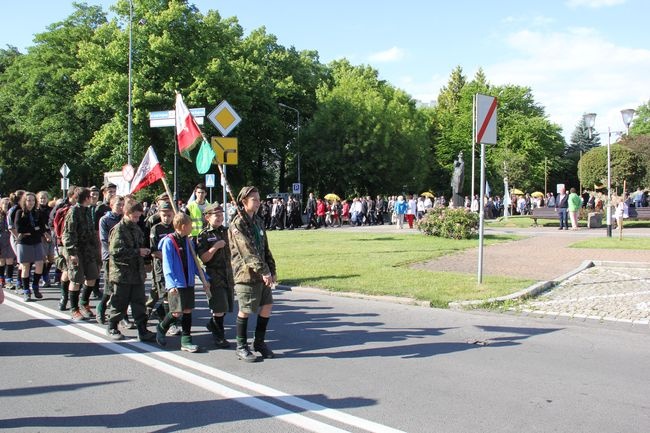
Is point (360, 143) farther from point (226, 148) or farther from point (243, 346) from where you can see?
point (243, 346)

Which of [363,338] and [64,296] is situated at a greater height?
[64,296]

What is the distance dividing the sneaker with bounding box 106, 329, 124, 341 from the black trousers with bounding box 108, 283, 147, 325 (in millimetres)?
157

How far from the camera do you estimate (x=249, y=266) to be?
5898 mm

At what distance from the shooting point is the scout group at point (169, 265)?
6.06 m

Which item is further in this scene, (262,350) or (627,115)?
(627,115)

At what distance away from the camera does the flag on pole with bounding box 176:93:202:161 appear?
27.9 feet

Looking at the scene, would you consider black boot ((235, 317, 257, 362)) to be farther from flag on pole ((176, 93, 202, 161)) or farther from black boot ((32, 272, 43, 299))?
black boot ((32, 272, 43, 299))

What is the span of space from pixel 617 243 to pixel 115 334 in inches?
589

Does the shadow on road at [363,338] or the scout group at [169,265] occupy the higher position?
the scout group at [169,265]

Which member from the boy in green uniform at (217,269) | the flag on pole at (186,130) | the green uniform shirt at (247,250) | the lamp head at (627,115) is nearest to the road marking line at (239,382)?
the boy in green uniform at (217,269)

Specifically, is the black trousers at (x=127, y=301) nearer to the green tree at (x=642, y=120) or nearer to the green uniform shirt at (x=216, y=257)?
the green uniform shirt at (x=216, y=257)

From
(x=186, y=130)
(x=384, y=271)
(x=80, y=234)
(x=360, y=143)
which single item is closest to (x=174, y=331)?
(x=80, y=234)

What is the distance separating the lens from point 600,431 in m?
4.17

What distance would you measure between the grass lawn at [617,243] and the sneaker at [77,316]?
1347cm
